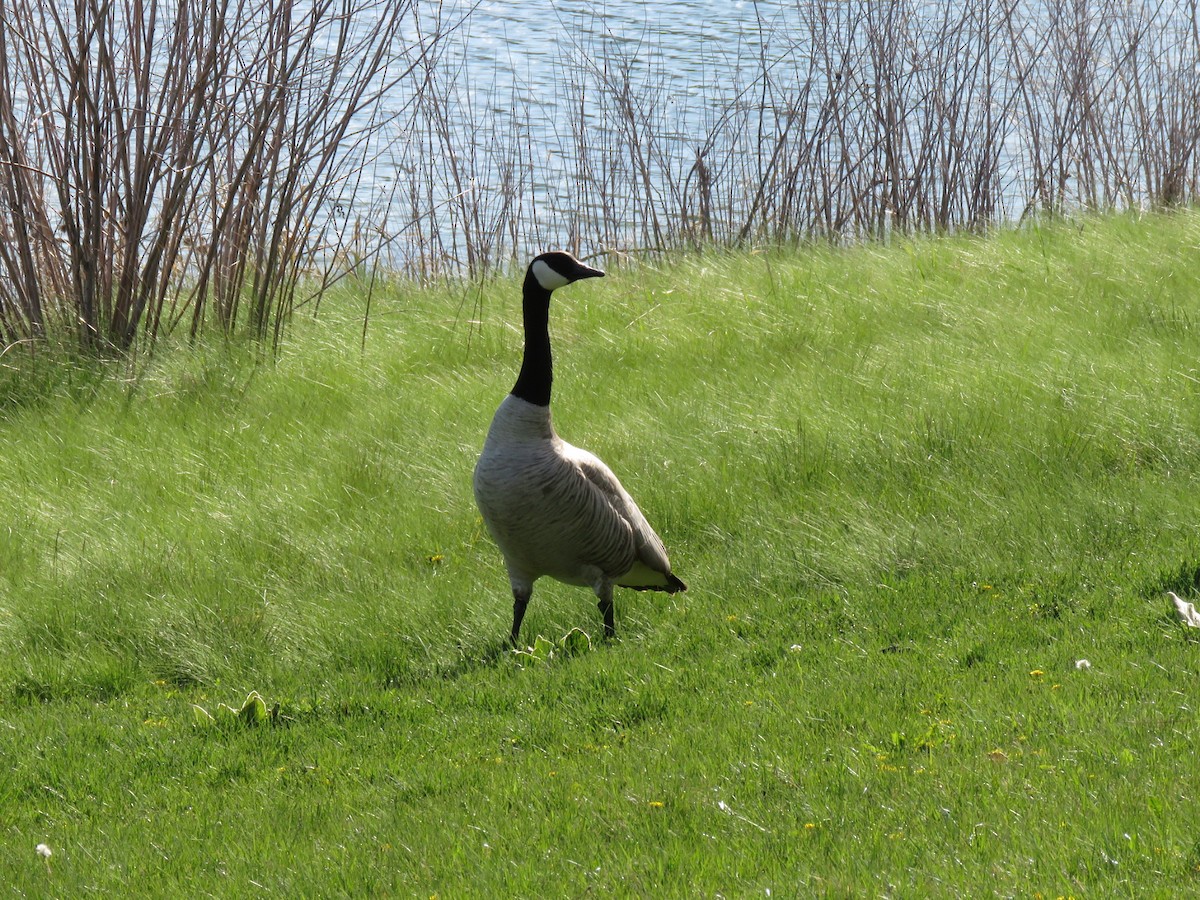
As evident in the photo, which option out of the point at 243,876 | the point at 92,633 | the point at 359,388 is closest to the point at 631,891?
the point at 243,876

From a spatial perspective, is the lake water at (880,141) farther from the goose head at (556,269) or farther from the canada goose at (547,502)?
the canada goose at (547,502)

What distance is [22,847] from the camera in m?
4.25

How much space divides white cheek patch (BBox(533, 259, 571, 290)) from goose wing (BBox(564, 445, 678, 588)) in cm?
77

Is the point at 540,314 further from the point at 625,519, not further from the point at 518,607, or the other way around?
the point at 518,607

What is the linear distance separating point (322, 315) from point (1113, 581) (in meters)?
7.15

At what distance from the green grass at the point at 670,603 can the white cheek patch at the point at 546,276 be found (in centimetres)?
150

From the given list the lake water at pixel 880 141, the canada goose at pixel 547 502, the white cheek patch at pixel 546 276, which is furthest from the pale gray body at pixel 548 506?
the lake water at pixel 880 141

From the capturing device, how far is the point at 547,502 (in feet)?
17.8

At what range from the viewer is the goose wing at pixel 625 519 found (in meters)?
5.63

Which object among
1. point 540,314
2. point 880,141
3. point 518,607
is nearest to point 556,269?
point 540,314

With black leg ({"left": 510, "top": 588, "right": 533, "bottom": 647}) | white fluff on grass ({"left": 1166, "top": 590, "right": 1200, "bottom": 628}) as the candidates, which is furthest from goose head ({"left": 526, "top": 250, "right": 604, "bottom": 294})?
white fluff on grass ({"left": 1166, "top": 590, "right": 1200, "bottom": 628})

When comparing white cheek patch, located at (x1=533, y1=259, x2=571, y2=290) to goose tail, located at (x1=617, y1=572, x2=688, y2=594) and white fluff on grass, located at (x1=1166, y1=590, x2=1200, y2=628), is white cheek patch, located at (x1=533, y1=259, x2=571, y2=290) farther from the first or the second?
white fluff on grass, located at (x1=1166, y1=590, x2=1200, y2=628)

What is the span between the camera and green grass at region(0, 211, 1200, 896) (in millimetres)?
3818

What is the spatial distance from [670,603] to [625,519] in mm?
663
